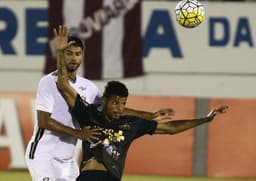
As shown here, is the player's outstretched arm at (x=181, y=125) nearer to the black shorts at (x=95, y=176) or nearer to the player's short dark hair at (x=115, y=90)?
the player's short dark hair at (x=115, y=90)

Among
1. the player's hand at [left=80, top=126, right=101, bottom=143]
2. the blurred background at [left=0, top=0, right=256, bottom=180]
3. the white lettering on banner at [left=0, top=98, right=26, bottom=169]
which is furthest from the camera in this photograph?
the blurred background at [left=0, top=0, right=256, bottom=180]

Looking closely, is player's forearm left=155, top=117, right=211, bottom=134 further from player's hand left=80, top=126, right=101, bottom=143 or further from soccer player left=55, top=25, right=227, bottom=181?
player's hand left=80, top=126, right=101, bottom=143

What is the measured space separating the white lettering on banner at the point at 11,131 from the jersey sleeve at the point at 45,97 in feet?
21.7

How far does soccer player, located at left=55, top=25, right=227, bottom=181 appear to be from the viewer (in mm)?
7949

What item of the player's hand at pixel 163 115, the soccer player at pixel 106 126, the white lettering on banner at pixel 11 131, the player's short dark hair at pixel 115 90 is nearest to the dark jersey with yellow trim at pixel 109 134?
the soccer player at pixel 106 126

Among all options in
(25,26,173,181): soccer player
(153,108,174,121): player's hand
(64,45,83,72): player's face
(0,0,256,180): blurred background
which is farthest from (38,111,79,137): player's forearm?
(0,0,256,180): blurred background

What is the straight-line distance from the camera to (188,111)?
14789 mm

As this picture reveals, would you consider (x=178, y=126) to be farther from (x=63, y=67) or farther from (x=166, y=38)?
(x=166, y=38)

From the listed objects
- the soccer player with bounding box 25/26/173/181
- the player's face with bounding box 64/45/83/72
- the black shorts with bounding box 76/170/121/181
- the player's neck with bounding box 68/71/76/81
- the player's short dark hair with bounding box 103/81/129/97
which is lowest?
Answer: the black shorts with bounding box 76/170/121/181

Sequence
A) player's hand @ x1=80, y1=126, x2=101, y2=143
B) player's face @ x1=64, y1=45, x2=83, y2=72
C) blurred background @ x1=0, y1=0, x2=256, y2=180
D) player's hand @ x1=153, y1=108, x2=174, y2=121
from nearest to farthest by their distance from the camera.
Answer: player's hand @ x1=80, y1=126, x2=101, y2=143
player's face @ x1=64, y1=45, x2=83, y2=72
player's hand @ x1=153, y1=108, x2=174, y2=121
blurred background @ x1=0, y1=0, x2=256, y2=180

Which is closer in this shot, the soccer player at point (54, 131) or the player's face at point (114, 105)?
the player's face at point (114, 105)

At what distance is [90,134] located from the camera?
7.95m

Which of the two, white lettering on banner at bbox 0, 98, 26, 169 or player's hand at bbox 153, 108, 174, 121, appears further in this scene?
white lettering on banner at bbox 0, 98, 26, 169

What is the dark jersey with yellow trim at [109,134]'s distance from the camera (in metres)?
7.99
